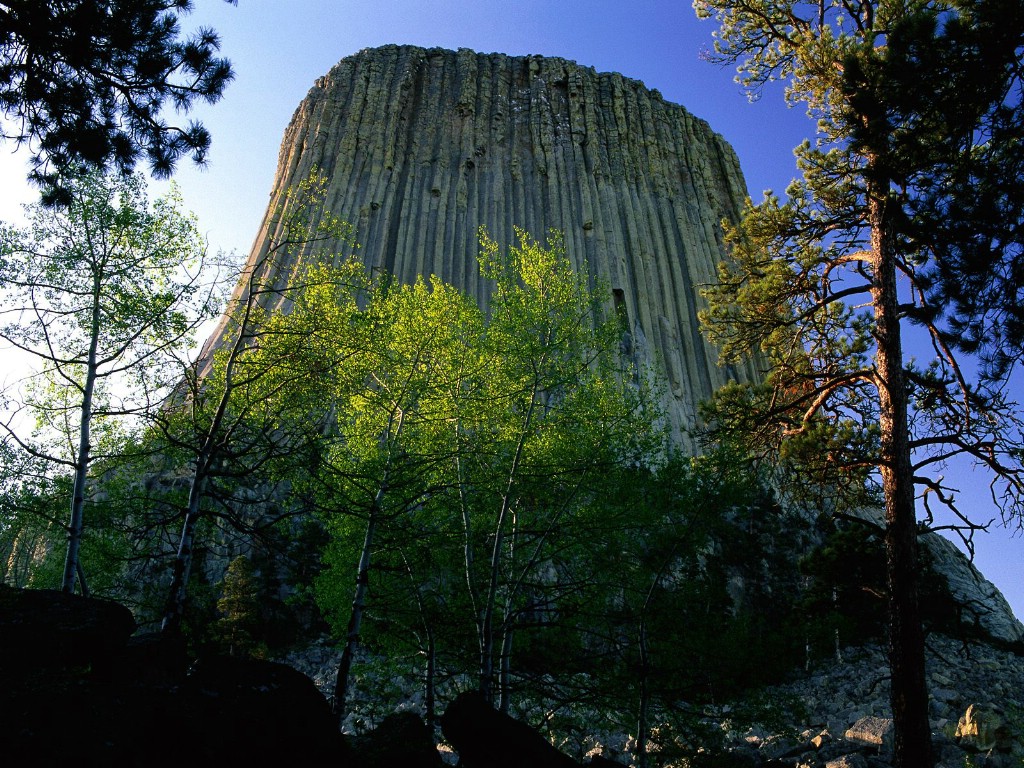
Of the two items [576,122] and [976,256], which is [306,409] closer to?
[976,256]

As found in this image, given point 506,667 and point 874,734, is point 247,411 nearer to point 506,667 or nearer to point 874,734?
Result: point 506,667

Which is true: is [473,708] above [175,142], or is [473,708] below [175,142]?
below

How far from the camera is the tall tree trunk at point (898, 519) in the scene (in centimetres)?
684

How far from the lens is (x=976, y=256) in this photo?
6.39 m

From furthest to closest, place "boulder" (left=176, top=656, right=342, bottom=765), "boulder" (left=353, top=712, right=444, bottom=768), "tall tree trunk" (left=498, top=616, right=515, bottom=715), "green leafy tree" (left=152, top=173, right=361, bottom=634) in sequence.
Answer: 1. "tall tree trunk" (left=498, top=616, right=515, bottom=715)
2. "green leafy tree" (left=152, top=173, right=361, bottom=634)
3. "boulder" (left=353, top=712, right=444, bottom=768)
4. "boulder" (left=176, top=656, right=342, bottom=765)

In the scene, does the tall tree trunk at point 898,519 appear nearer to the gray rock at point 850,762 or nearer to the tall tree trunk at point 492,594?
the tall tree trunk at point 492,594

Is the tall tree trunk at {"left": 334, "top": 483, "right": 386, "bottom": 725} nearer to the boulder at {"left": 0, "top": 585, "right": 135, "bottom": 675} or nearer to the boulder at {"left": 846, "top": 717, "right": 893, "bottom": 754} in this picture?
the boulder at {"left": 0, "top": 585, "right": 135, "bottom": 675}

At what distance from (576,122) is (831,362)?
33272mm

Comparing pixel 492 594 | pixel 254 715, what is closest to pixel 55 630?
pixel 254 715

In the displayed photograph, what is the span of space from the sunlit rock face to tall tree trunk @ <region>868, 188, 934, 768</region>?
70.5 ft

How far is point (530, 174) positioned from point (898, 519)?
32.6 metres

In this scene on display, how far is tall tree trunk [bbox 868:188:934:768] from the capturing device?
6.84 metres

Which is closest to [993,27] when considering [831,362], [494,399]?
[831,362]

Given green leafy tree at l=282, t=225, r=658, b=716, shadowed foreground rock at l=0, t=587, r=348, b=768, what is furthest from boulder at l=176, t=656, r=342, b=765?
green leafy tree at l=282, t=225, r=658, b=716
